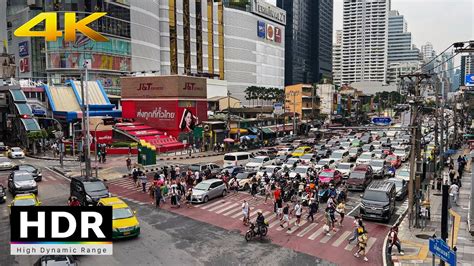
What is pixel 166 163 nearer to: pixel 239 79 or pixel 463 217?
pixel 463 217

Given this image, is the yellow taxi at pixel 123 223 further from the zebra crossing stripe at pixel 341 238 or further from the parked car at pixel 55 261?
the zebra crossing stripe at pixel 341 238

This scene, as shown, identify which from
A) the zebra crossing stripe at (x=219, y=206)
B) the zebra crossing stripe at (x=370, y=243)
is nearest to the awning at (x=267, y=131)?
the zebra crossing stripe at (x=219, y=206)

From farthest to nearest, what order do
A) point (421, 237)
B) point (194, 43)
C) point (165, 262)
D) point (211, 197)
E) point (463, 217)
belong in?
point (194, 43) → point (211, 197) → point (463, 217) → point (421, 237) → point (165, 262)

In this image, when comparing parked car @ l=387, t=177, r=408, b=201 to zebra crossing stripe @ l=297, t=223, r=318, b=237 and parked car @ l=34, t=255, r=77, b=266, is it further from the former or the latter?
parked car @ l=34, t=255, r=77, b=266

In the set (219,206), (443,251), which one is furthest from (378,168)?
(443,251)

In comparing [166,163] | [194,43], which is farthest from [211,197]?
[194,43]

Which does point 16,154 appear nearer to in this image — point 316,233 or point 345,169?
point 345,169

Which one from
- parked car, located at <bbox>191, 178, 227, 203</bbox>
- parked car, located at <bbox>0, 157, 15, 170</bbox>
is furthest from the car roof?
parked car, located at <bbox>0, 157, 15, 170</bbox>
